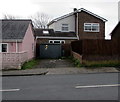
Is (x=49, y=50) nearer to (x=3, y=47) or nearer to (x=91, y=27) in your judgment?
(x=3, y=47)

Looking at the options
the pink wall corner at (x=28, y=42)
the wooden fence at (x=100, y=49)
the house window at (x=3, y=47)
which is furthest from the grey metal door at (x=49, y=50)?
the wooden fence at (x=100, y=49)

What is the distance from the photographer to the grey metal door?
31438 millimetres

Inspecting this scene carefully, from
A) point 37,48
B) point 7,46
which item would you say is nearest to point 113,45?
point 7,46

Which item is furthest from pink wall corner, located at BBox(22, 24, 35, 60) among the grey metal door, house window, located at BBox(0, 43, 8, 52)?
the grey metal door

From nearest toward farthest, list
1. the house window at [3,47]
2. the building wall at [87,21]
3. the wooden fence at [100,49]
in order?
the wooden fence at [100,49], the house window at [3,47], the building wall at [87,21]

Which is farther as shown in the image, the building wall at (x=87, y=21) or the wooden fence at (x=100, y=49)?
the building wall at (x=87, y=21)

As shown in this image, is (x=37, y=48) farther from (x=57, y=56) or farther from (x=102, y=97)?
(x=102, y=97)

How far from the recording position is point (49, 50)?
103 ft

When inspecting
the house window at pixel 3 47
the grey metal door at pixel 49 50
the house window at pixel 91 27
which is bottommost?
the grey metal door at pixel 49 50

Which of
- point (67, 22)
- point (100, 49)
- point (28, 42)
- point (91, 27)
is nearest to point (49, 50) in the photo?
point (28, 42)

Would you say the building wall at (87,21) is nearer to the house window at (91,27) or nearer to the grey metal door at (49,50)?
the house window at (91,27)

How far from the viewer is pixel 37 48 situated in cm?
3384

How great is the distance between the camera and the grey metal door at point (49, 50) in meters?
31.4

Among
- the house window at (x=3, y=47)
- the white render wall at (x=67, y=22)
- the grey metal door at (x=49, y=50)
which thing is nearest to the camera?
the house window at (x=3, y=47)
